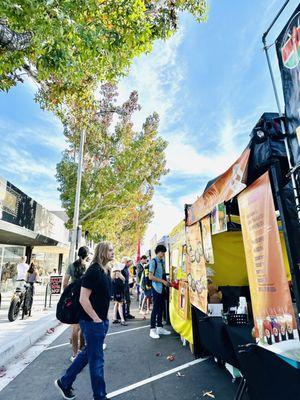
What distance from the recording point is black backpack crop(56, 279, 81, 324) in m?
3.44

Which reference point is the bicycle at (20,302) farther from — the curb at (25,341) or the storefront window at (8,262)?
the storefront window at (8,262)

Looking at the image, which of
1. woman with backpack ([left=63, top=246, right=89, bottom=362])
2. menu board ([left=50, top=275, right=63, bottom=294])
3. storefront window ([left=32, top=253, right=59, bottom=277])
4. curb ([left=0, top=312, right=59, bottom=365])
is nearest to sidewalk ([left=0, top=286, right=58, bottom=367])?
curb ([left=0, top=312, right=59, bottom=365])

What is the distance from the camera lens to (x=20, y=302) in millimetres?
8312

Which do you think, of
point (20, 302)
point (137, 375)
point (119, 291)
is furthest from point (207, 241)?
point (20, 302)

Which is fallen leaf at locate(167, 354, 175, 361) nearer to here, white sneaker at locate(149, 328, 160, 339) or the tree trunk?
white sneaker at locate(149, 328, 160, 339)

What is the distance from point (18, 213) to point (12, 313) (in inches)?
176

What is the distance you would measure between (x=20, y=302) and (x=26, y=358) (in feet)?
11.7

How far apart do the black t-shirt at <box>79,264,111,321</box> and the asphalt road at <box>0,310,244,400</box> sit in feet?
3.83

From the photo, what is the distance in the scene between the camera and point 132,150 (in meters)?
18.1

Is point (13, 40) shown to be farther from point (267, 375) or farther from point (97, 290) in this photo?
point (267, 375)

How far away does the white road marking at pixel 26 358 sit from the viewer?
4.15 metres

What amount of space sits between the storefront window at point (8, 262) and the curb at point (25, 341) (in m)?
8.33

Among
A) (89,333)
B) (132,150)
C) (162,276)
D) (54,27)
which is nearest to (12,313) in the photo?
(162,276)

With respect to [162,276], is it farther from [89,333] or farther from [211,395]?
[89,333]
